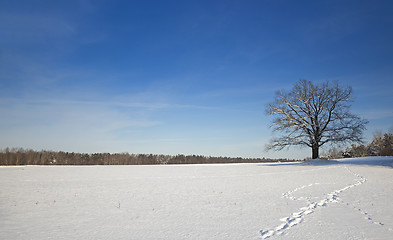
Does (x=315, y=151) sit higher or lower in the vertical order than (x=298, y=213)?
higher

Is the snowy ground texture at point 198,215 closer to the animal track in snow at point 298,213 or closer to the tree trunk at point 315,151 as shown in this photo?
the animal track in snow at point 298,213

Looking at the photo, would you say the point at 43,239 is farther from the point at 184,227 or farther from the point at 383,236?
the point at 383,236

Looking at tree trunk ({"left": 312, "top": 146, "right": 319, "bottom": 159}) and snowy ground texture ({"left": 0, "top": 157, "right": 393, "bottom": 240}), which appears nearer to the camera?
snowy ground texture ({"left": 0, "top": 157, "right": 393, "bottom": 240})

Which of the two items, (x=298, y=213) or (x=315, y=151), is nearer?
(x=298, y=213)

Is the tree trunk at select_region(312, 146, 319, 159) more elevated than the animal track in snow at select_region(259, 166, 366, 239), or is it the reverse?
the tree trunk at select_region(312, 146, 319, 159)

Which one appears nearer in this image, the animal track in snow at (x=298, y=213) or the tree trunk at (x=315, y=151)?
the animal track in snow at (x=298, y=213)

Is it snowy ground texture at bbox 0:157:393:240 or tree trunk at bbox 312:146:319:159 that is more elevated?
tree trunk at bbox 312:146:319:159

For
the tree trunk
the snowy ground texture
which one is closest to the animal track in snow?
the snowy ground texture

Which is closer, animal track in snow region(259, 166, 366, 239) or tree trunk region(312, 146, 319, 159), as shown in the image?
animal track in snow region(259, 166, 366, 239)

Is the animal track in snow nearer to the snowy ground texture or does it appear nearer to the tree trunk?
the snowy ground texture

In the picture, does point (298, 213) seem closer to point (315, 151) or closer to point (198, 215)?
point (198, 215)

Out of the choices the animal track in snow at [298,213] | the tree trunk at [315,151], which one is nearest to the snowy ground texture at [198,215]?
the animal track in snow at [298,213]

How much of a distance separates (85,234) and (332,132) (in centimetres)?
2602

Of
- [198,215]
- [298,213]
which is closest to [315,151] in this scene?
[298,213]
